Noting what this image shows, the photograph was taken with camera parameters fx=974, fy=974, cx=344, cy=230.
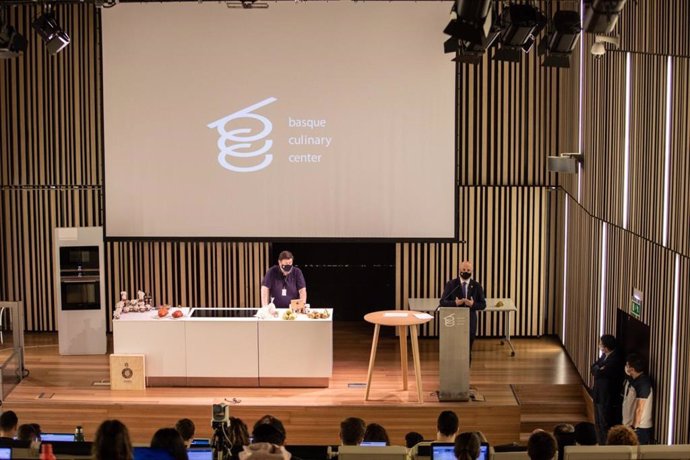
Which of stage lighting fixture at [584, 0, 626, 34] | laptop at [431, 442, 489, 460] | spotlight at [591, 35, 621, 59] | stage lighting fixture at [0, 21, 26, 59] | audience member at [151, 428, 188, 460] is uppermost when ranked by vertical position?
stage lighting fixture at [0, 21, 26, 59]

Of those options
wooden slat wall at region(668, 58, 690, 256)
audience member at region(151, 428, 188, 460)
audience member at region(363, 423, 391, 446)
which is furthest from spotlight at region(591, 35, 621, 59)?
audience member at region(151, 428, 188, 460)

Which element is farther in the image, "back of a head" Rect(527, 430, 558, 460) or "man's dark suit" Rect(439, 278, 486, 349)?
"man's dark suit" Rect(439, 278, 486, 349)

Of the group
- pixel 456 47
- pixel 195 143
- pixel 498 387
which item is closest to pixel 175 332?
pixel 195 143

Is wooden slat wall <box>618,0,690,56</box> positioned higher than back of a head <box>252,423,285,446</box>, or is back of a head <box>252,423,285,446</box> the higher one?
wooden slat wall <box>618,0,690,56</box>

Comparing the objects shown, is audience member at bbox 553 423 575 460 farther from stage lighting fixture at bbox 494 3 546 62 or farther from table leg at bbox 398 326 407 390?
stage lighting fixture at bbox 494 3 546 62

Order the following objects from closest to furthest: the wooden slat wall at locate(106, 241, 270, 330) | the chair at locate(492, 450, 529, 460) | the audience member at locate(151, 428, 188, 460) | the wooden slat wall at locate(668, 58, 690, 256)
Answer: the audience member at locate(151, 428, 188, 460), the chair at locate(492, 450, 529, 460), the wooden slat wall at locate(668, 58, 690, 256), the wooden slat wall at locate(106, 241, 270, 330)

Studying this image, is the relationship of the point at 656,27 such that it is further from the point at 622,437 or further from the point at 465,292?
the point at 622,437

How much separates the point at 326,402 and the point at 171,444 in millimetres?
4696

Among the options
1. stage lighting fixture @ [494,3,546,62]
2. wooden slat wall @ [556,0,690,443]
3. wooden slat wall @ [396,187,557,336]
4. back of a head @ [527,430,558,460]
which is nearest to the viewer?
back of a head @ [527,430,558,460]

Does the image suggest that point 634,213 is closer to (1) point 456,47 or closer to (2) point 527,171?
(1) point 456,47

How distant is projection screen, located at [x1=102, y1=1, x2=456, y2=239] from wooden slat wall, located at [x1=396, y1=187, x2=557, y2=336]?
0.96m

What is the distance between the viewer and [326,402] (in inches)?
389

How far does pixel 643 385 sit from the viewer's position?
8359 millimetres

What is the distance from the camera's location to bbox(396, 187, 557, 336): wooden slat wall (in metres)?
12.5
